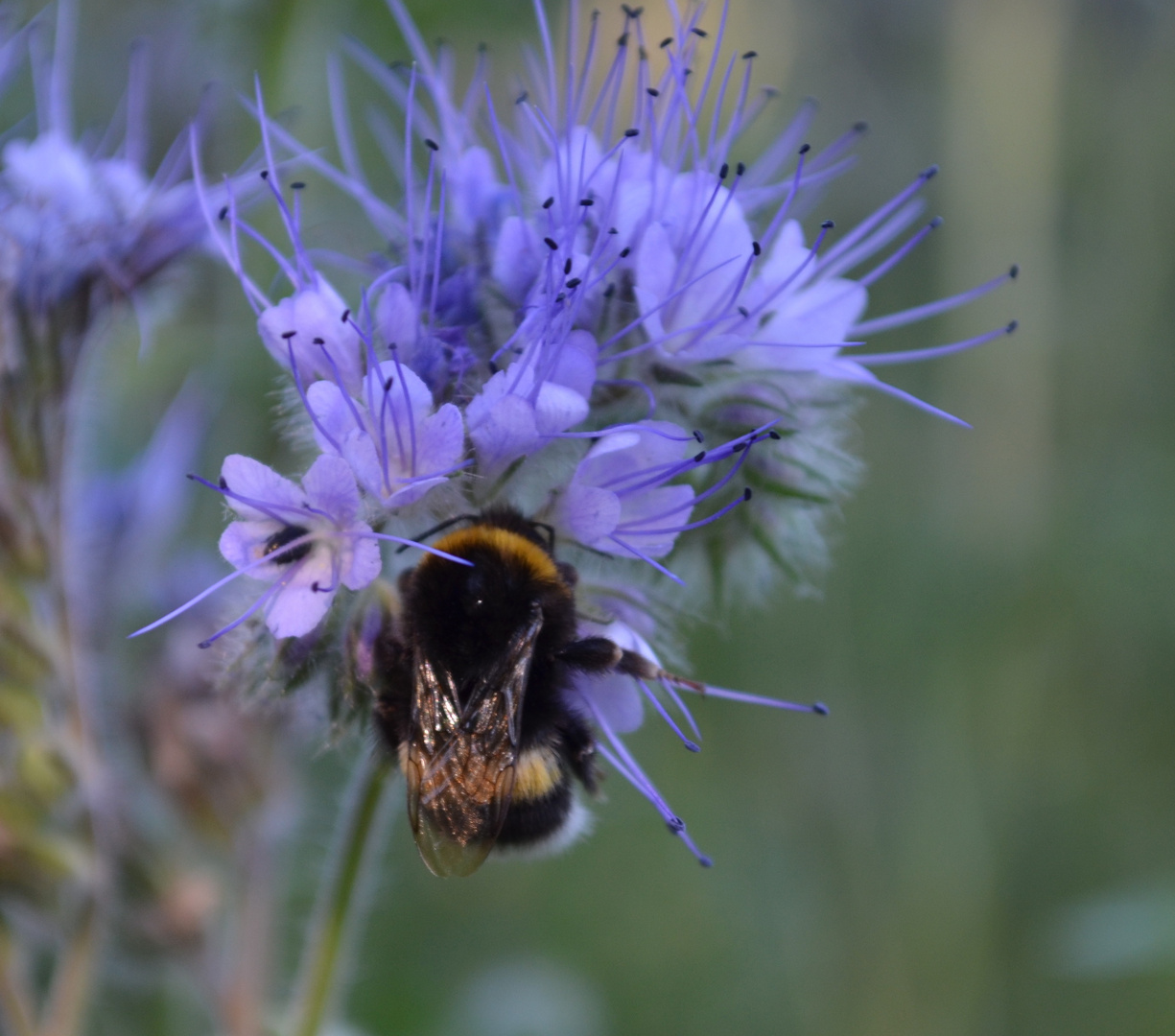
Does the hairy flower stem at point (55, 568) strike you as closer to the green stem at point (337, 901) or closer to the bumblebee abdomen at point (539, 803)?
the green stem at point (337, 901)

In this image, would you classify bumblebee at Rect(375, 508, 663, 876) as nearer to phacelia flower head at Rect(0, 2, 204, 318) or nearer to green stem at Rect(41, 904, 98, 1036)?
phacelia flower head at Rect(0, 2, 204, 318)

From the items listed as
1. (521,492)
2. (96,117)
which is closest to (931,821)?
(521,492)

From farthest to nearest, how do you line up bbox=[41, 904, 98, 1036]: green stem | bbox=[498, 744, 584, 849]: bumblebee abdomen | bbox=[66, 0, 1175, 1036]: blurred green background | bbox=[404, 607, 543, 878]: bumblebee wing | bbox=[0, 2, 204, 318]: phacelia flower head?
1. bbox=[66, 0, 1175, 1036]: blurred green background
2. bbox=[41, 904, 98, 1036]: green stem
3. bbox=[0, 2, 204, 318]: phacelia flower head
4. bbox=[498, 744, 584, 849]: bumblebee abdomen
5. bbox=[404, 607, 543, 878]: bumblebee wing

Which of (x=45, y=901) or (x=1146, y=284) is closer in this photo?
(x=45, y=901)

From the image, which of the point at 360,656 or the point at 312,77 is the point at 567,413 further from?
the point at 312,77

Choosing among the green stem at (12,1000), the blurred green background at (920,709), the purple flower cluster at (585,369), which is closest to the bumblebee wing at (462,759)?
the purple flower cluster at (585,369)

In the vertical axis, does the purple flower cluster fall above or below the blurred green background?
above

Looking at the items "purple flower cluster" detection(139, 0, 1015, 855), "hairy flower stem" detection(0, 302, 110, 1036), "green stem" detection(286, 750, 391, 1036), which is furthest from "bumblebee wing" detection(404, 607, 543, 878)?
"hairy flower stem" detection(0, 302, 110, 1036)

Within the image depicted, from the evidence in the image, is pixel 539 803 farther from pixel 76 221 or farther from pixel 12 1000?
pixel 76 221
